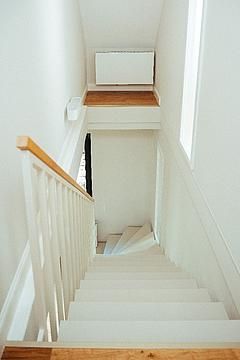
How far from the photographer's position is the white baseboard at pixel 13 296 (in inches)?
65.5

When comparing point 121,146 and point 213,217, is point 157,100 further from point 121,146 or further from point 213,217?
point 213,217

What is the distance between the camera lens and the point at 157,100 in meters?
5.83

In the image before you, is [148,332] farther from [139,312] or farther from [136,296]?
[136,296]

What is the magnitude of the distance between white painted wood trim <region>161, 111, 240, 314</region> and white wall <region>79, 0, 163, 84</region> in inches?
112

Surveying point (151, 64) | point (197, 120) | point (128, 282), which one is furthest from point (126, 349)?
point (151, 64)

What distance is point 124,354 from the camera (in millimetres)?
1310

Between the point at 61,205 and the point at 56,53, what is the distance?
→ 2100mm

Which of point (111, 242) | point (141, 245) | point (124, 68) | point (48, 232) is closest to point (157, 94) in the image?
point (124, 68)

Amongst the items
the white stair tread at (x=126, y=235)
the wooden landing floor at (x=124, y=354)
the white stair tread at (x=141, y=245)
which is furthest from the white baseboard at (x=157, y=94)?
the wooden landing floor at (x=124, y=354)

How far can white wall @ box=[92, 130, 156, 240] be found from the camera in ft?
22.6

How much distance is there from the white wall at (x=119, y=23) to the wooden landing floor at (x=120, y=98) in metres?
0.58

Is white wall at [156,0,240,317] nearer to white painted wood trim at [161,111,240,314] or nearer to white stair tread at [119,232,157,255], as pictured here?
white painted wood trim at [161,111,240,314]

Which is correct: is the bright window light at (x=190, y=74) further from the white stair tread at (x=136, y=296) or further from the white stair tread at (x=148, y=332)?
the white stair tread at (x=148, y=332)

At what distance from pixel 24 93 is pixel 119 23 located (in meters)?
3.83
